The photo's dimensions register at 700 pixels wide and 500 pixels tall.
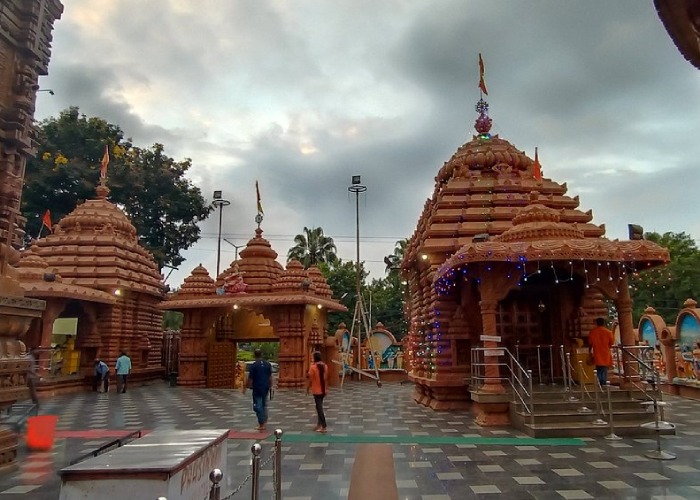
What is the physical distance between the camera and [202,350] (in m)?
20.2

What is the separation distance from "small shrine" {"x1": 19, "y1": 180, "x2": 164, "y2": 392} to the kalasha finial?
1521 cm

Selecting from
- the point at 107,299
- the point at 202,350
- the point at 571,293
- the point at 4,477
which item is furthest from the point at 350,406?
the point at 107,299

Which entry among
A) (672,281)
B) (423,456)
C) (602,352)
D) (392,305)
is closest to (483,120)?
(602,352)

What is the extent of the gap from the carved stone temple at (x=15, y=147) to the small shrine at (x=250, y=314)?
12352 millimetres

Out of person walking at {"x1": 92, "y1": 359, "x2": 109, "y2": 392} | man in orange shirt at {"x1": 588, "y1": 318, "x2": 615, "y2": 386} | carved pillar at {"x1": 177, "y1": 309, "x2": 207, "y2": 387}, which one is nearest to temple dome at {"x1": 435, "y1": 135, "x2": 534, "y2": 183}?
man in orange shirt at {"x1": 588, "y1": 318, "x2": 615, "y2": 386}

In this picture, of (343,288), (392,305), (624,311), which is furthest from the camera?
(392,305)

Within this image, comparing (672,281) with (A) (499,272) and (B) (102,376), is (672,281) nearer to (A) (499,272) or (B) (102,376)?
(A) (499,272)

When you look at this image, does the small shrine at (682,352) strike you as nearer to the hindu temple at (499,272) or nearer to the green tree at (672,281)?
the hindu temple at (499,272)

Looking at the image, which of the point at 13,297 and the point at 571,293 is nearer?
the point at 13,297

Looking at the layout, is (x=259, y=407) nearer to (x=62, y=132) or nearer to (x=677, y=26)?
(x=677, y=26)

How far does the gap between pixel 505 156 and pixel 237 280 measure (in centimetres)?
1196

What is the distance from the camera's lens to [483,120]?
16141mm

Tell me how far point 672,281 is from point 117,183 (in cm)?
3658

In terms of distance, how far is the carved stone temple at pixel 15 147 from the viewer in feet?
19.6
